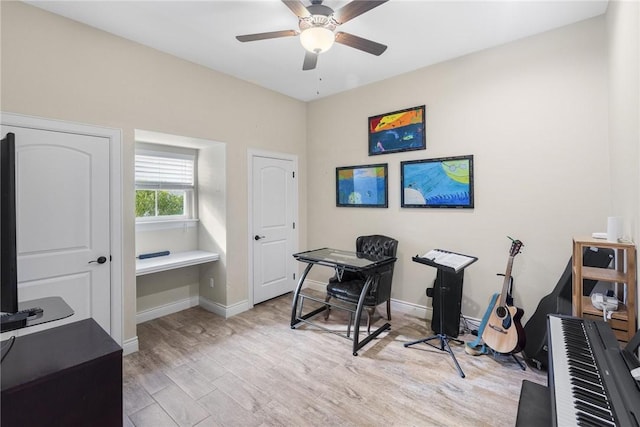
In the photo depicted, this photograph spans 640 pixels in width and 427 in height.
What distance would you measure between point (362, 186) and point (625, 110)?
254 centimetres

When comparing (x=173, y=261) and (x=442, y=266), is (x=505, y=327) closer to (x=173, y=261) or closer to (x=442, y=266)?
(x=442, y=266)

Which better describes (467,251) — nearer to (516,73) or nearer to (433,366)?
(433,366)

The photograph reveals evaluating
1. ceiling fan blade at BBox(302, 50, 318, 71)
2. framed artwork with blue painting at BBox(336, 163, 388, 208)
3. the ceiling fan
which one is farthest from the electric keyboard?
framed artwork with blue painting at BBox(336, 163, 388, 208)

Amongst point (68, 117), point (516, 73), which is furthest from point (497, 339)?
point (68, 117)

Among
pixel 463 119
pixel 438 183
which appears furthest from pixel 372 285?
pixel 463 119

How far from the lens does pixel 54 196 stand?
2.36 metres

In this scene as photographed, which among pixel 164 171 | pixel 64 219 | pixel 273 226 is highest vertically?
pixel 164 171

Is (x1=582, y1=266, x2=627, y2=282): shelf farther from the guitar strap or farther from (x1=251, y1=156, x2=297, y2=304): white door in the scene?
(x1=251, y1=156, x2=297, y2=304): white door

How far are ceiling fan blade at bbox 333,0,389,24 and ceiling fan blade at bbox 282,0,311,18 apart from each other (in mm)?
217

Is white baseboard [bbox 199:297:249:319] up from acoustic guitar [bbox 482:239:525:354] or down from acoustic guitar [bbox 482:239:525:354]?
down

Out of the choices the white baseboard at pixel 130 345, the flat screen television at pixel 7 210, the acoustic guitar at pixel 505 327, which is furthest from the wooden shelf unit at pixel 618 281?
the white baseboard at pixel 130 345

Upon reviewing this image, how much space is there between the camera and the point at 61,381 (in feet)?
3.68

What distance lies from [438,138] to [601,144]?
1356 millimetres

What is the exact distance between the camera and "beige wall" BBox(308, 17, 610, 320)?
2.52m
